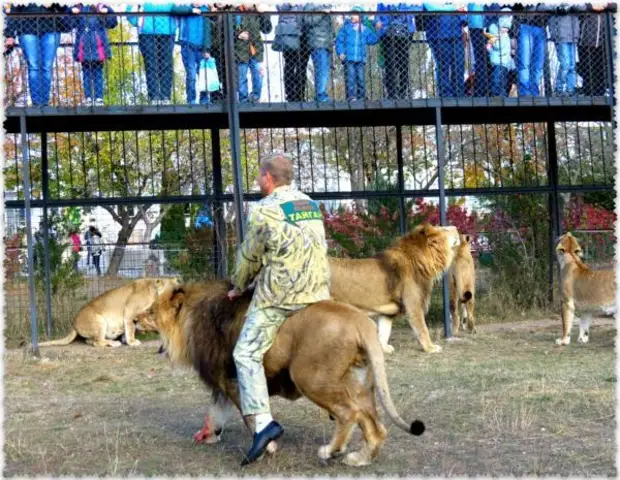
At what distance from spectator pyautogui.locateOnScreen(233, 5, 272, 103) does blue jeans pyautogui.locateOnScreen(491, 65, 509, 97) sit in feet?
10.9

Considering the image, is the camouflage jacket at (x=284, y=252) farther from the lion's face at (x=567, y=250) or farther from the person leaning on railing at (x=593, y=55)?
the person leaning on railing at (x=593, y=55)

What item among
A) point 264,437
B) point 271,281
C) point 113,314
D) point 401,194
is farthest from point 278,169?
point 401,194

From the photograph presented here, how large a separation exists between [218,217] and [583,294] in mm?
5669

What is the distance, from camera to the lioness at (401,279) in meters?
11.6

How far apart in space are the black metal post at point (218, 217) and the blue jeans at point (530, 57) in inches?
181

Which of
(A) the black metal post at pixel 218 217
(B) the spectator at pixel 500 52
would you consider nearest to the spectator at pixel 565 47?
(B) the spectator at pixel 500 52

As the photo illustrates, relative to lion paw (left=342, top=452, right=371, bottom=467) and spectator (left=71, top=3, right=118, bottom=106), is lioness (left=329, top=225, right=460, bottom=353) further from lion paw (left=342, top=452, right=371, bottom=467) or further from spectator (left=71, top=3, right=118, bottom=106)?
lion paw (left=342, top=452, right=371, bottom=467)

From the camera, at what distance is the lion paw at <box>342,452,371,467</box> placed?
19.7 feet

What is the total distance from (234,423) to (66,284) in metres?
7.81

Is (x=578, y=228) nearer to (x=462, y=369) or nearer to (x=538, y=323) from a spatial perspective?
(x=538, y=323)

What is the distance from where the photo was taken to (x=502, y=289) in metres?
15.3

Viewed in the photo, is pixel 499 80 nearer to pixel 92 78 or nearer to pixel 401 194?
pixel 401 194

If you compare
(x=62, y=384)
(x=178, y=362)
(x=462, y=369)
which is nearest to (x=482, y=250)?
(x=462, y=369)

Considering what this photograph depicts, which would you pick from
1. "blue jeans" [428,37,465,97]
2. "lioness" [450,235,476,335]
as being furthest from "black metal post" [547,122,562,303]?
"blue jeans" [428,37,465,97]
